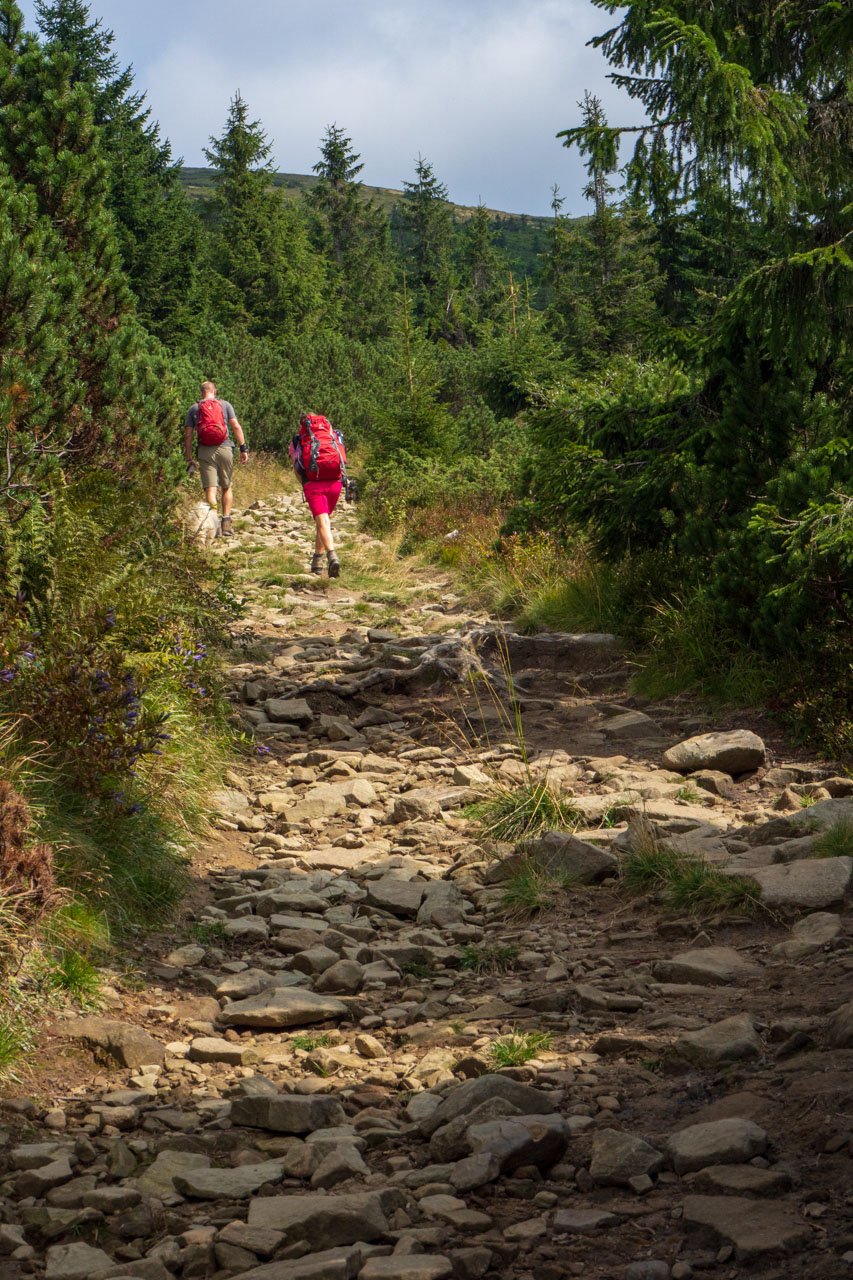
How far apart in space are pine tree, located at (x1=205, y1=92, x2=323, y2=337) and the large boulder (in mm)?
33381

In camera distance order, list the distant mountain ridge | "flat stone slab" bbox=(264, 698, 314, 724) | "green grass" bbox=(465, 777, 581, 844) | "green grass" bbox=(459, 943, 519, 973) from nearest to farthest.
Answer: "green grass" bbox=(459, 943, 519, 973), "green grass" bbox=(465, 777, 581, 844), "flat stone slab" bbox=(264, 698, 314, 724), the distant mountain ridge

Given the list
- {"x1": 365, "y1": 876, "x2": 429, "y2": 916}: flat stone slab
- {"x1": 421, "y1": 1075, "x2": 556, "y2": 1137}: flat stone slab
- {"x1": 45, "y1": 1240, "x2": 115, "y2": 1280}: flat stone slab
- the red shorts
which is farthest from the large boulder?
the red shorts

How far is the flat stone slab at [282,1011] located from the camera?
391 centimetres

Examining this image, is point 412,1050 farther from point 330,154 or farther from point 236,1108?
point 330,154

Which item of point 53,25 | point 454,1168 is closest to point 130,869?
point 454,1168

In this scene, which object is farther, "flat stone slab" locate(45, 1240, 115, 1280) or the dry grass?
the dry grass

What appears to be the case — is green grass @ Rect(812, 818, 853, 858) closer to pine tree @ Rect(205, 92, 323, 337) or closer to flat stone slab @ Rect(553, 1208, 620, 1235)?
flat stone slab @ Rect(553, 1208, 620, 1235)

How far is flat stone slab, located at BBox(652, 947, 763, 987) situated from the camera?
3.96 metres

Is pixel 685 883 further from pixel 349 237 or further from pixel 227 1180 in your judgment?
pixel 349 237

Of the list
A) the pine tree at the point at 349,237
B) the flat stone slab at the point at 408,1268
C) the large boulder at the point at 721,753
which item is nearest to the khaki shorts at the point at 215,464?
the large boulder at the point at 721,753

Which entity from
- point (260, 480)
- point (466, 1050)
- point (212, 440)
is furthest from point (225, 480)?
point (466, 1050)

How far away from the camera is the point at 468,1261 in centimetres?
238

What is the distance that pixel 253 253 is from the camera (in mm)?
37156

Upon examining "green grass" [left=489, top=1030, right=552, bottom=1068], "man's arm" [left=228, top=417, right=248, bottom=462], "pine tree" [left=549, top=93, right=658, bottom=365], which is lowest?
"green grass" [left=489, top=1030, right=552, bottom=1068]
